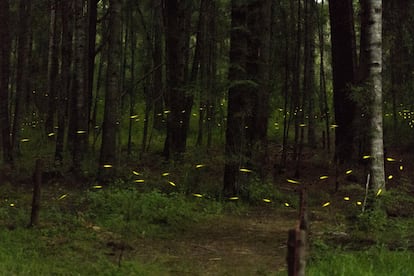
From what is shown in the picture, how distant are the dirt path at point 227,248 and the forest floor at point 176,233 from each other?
0.01 metres

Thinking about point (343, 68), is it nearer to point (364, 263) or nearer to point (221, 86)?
point (221, 86)

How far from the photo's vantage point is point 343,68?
16188 mm

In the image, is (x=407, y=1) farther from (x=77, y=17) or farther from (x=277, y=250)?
(x=277, y=250)

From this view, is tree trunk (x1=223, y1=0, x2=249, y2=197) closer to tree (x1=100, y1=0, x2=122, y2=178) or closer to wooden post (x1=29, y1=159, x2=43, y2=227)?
tree (x1=100, y1=0, x2=122, y2=178)

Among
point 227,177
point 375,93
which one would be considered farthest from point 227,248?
point 375,93

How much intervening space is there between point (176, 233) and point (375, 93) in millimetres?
4078

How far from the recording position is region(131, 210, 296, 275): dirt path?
727cm

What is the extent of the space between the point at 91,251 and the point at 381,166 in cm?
487

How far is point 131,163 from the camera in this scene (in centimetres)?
1655

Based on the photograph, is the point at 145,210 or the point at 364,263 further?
the point at 145,210

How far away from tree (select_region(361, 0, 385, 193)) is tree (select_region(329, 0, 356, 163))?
6596 millimetres

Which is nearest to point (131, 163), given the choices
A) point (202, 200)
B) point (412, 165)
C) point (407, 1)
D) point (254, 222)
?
point (202, 200)

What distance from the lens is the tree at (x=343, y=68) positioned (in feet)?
52.1

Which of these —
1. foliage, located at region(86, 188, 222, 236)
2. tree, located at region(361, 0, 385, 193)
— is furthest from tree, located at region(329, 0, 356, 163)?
tree, located at region(361, 0, 385, 193)
